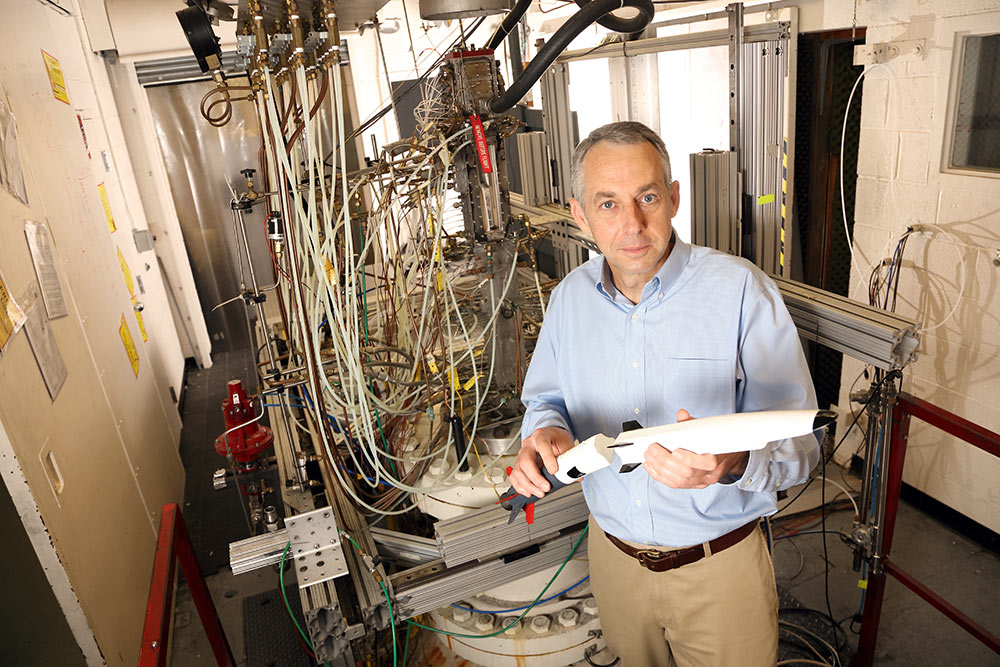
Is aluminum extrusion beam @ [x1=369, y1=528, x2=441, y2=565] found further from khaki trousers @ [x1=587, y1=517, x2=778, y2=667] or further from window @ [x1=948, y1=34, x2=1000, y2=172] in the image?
window @ [x1=948, y1=34, x2=1000, y2=172]

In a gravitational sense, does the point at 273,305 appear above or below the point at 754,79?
below

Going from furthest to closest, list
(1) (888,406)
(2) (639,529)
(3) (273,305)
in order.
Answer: (3) (273,305)
(1) (888,406)
(2) (639,529)

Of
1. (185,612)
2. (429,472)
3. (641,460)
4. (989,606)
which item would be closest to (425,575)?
(429,472)

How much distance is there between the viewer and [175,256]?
5.09m

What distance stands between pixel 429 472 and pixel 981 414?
2.08 metres

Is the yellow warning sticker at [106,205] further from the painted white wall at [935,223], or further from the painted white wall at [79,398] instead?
the painted white wall at [935,223]

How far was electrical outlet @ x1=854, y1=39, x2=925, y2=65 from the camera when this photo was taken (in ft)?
7.69

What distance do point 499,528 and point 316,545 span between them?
0.46 meters

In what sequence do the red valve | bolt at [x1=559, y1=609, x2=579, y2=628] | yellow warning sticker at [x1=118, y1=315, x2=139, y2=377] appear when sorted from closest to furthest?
bolt at [x1=559, y1=609, x2=579, y2=628]
the red valve
yellow warning sticker at [x1=118, y1=315, x2=139, y2=377]

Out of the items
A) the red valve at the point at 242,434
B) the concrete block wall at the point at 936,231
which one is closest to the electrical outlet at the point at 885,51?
the concrete block wall at the point at 936,231

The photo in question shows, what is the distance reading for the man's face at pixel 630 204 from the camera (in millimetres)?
1255

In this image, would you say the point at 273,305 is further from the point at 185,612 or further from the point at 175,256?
the point at 175,256

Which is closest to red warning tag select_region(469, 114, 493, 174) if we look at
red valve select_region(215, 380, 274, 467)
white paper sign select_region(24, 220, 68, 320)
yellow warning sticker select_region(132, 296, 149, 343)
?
white paper sign select_region(24, 220, 68, 320)

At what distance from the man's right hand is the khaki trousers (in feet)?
1.05
